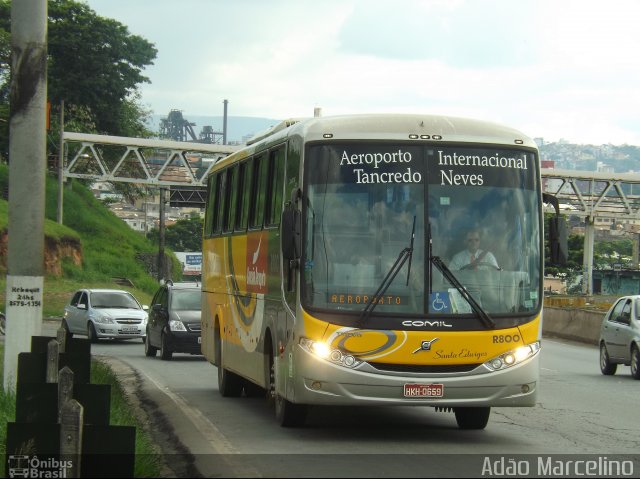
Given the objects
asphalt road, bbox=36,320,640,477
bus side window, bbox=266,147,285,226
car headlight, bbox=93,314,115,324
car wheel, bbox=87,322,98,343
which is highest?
bus side window, bbox=266,147,285,226

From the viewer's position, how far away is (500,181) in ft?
43.0

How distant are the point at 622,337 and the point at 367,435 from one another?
12494 mm

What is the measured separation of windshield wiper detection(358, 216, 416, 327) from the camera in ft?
40.8

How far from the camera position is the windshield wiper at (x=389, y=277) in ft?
40.8

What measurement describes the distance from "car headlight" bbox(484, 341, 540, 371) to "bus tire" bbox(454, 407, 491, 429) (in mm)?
1383

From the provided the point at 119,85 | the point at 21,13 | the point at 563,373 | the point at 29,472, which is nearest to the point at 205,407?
the point at 21,13

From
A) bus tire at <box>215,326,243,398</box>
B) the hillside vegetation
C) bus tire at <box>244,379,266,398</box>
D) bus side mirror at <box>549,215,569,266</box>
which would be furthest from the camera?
the hillside vegetation

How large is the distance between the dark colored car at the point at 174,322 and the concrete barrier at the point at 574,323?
45.0ft

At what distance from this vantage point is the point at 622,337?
24.7 m

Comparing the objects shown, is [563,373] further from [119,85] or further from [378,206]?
[119,85]

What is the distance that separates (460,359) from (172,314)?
17.1m

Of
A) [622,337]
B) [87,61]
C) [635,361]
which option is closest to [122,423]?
[635,361]

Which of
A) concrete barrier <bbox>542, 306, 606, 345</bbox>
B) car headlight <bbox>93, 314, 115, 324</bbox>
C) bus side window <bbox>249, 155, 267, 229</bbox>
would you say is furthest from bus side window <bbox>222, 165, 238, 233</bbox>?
concrete barrier <bbox>542, 306, 606, 345</bbox>

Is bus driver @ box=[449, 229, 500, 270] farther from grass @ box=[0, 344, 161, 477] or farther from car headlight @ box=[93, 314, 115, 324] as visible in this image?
car headlight @ box=[93, 314, 115, 324]
